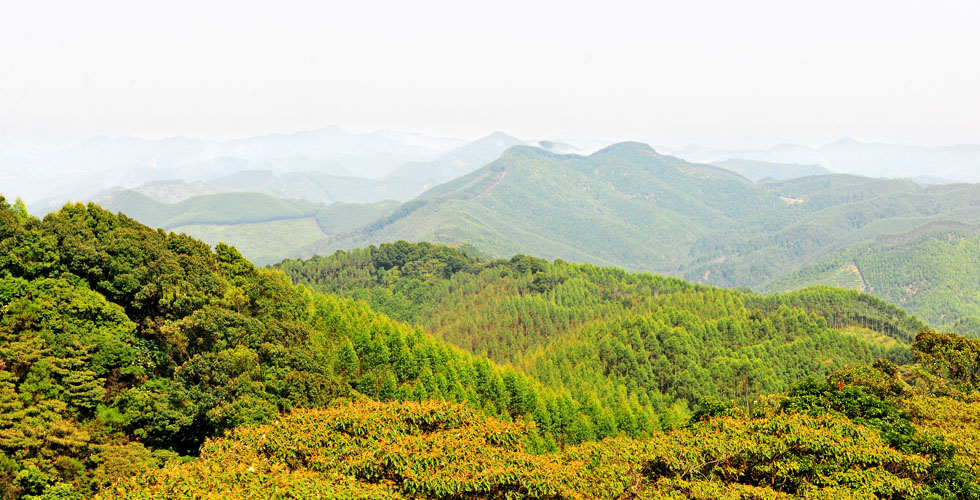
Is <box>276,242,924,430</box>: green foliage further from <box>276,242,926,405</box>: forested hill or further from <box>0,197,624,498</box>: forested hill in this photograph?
<box>0,197,624,498</box>: forested hill

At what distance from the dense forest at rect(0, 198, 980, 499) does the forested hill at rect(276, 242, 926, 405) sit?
26.2 feet

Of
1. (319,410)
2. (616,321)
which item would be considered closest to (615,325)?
(616,321)

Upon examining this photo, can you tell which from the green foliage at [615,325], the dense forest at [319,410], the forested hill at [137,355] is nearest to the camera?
the dense forest at [319,410]

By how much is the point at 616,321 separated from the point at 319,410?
7504 centimetres

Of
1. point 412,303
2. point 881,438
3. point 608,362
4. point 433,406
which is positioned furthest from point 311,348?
point 412,303

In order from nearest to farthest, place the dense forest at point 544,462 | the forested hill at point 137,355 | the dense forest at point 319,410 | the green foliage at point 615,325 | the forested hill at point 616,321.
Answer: the dense forest at point 544,462, the dense forest at point 319,410, the forested hill at point 137,355, the green foliage at point 615,325, the forested hill at point 616,321

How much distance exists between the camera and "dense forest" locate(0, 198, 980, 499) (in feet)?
71.4

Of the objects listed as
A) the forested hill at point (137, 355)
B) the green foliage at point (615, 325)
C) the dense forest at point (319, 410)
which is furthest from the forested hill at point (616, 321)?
the forested hill at point (137, 355)

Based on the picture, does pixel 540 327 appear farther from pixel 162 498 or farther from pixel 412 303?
pixel 162 498

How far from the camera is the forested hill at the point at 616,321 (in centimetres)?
8494

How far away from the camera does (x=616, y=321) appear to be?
96500mm

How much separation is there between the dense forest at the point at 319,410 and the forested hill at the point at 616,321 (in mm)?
7981

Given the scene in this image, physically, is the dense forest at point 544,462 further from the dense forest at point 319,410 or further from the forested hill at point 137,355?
the forested hill at point 137,355

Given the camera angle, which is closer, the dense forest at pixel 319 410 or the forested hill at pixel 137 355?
the dense forest at pixel 319 410
